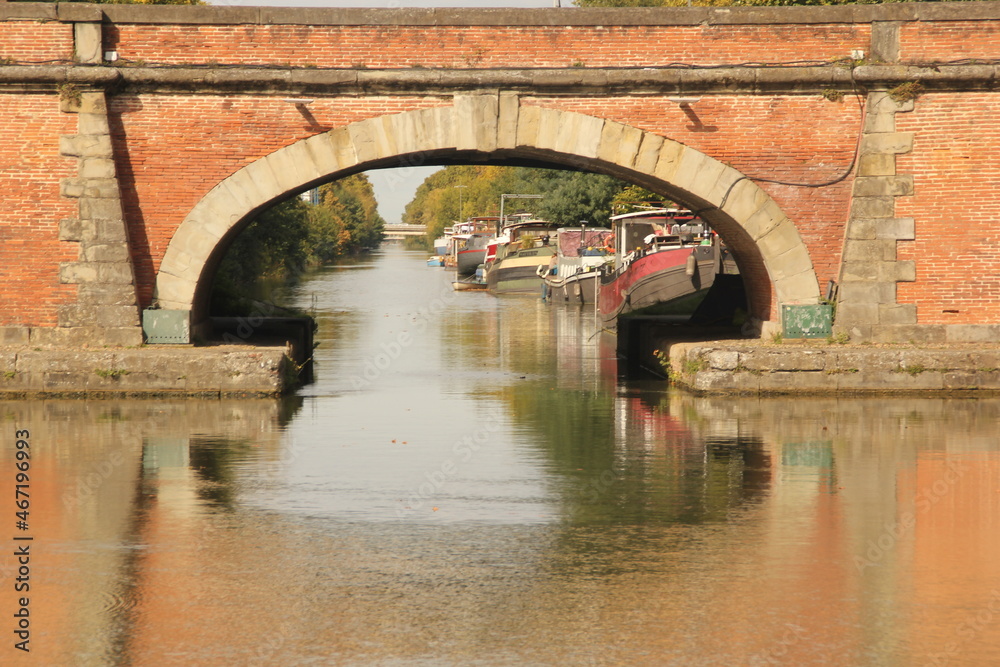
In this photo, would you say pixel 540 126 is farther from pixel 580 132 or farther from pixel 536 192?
pixel 536 192

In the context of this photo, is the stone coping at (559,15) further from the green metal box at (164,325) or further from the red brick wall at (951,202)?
the green metal box at (164,325)

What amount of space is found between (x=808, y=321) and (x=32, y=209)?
10315 mm

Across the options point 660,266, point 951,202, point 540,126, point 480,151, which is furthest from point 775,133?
→ point 660,266

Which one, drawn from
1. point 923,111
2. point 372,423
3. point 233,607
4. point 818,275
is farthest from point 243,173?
point 233,607

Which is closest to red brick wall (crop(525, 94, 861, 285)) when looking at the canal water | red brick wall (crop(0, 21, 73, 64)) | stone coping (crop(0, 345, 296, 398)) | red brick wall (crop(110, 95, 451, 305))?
the canal water

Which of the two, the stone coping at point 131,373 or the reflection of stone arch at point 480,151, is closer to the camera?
the stone coping at point 131,373

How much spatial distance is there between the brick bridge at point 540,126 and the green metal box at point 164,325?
0.45ft

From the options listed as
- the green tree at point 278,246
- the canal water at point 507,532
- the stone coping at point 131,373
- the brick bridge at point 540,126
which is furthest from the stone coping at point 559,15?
the green tree at point 278,246

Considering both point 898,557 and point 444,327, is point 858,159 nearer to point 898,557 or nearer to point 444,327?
point 898,557

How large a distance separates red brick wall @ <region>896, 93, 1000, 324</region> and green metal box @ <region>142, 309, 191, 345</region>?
9477 millimetres

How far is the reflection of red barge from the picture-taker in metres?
28.9

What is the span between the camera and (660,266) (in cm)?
2958

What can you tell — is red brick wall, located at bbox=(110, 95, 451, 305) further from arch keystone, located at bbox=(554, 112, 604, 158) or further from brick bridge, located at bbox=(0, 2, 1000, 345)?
arch keystone, located at bbox=(554, 112, 604, 158)

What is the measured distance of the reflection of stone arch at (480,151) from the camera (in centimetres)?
1592
